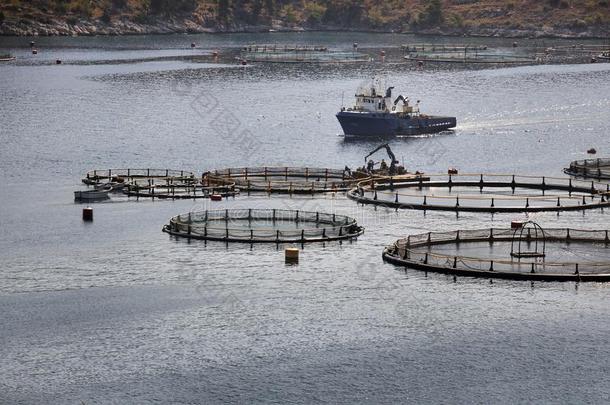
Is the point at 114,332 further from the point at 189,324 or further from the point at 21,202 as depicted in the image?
the point at 21,202

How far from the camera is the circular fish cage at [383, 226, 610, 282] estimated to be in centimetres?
11975

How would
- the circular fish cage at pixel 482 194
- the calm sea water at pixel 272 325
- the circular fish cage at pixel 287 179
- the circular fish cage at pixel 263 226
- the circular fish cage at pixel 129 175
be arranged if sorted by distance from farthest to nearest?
the circular fish cage at pixel 129 175, the circular fish cage at pixel 287 179, the circular fish cage at pixel 482 194, the circular fish cage at pixel 263 226, the calm sea water at pixel 272 325

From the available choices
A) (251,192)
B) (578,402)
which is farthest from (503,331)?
(251,192)

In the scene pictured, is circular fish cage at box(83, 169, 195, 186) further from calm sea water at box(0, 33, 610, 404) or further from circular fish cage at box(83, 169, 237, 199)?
calm sea water at box(0, 33, 610, 404)

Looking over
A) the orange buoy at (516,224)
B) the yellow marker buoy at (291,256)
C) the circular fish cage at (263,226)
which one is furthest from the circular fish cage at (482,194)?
the yellow marker buoy at (291,256)

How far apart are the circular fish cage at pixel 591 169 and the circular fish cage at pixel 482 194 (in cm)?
482

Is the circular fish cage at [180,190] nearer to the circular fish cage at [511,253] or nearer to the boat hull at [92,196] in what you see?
the boat hull at [92,196]

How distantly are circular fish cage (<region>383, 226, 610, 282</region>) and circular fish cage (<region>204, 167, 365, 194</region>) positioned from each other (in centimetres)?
2825

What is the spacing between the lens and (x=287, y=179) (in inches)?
6609

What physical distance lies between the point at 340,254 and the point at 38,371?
1484 inches

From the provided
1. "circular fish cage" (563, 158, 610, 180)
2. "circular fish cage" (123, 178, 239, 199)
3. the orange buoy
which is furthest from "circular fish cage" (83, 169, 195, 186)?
"circular fish cage" (563, 158, 610, 180)

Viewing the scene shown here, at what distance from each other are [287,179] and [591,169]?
130ft

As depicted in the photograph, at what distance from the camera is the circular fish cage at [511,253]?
393 ft

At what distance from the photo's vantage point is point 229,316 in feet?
363
